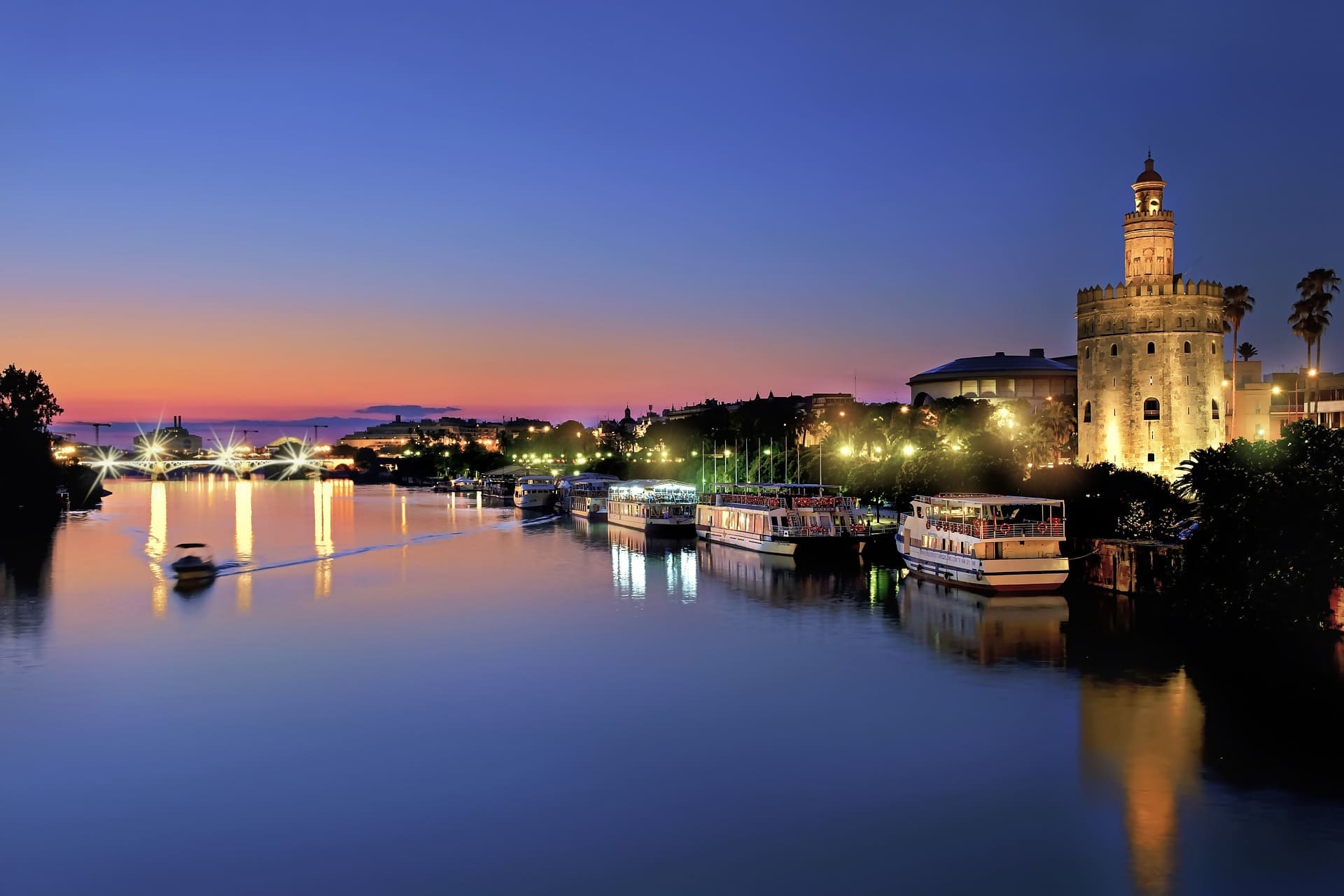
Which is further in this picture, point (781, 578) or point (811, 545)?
point (811, 545)

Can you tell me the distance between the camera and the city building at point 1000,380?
15938cm

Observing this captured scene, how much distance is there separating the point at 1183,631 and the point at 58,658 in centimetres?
4008

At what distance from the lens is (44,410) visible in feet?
363

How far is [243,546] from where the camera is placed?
85625mm

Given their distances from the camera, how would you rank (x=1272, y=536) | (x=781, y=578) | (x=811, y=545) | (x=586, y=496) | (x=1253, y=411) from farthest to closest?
1. (x=586, y=496)
2. (x=1253, y=411)
3. (x=811, y=545)
4. (x=781, y=578)
5. (x=1272, y=536)

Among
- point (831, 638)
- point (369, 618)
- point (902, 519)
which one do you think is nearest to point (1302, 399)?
point (902, 519)

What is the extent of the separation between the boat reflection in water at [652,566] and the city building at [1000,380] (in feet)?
253

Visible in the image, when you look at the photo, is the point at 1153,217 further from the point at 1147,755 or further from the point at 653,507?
the point at 1147,755

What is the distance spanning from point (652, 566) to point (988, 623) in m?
27.5

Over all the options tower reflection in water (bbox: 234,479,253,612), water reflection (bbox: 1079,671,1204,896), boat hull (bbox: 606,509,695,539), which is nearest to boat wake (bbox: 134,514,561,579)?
tower reflection in water (bbox: 234,479,253,612)

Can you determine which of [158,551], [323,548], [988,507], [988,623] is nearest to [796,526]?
[988,507]

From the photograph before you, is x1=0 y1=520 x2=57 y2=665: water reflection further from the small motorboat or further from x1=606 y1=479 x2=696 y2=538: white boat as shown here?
x1=606 y1=479 x2=696 y2=538: white boat

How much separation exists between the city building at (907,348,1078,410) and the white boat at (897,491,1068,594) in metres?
102

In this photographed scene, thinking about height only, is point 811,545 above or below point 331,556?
above
